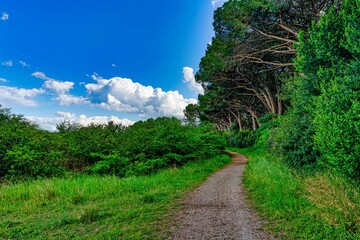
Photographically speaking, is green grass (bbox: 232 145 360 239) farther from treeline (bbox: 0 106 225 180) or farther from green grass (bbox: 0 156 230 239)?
treeline (bbox: 0 106 225 180)

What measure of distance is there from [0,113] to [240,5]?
721 inches

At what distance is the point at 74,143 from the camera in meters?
13.5

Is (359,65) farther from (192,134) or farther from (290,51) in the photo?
(290,51)

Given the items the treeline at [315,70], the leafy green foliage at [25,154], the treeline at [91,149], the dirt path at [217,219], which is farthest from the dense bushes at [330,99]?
the leafy green foliage at [25,154]

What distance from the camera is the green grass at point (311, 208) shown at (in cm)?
452

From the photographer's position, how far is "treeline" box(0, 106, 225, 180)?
11.1 metres

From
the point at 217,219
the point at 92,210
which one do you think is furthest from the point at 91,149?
the point at 217,219

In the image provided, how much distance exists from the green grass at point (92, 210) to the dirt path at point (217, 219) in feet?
1.16

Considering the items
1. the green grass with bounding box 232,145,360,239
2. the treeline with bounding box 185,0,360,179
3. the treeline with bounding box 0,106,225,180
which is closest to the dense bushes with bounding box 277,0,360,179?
the treeline with bounding box 185,0,360,179

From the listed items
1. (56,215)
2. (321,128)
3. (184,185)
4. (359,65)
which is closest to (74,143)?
(184,185)

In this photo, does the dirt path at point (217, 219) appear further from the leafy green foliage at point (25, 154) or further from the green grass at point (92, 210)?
the leafy green foliage at point (25, 154)

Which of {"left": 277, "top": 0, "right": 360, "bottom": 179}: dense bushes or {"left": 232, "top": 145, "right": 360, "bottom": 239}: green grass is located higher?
{"left": 277, "top": 0, "right": 360, "bottom": 179}: dense bushes

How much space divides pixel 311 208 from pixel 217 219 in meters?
2.03

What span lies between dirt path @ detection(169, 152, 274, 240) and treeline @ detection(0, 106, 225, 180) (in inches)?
218
